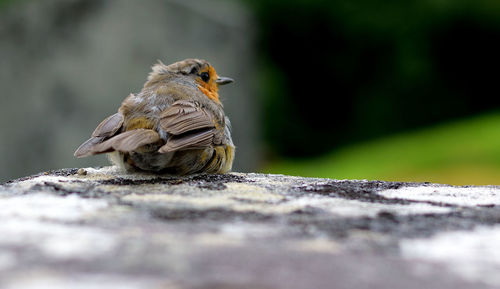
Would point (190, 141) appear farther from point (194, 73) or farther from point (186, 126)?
point (194, 73)

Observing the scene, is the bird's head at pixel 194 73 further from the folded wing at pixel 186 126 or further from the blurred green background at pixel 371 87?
the blurred green background at pixel 371 87

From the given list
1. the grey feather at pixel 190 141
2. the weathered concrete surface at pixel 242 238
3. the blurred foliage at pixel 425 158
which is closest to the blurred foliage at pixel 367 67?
the blurred foliage at pixel 425 158

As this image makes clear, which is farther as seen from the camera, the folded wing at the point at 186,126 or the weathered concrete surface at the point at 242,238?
the folded wing at the point at 186,126

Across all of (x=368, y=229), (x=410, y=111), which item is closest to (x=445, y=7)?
(x=410, y=111)

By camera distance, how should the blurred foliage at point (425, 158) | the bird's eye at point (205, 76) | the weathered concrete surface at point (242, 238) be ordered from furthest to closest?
the blurred foliage at point (425, 158)
the bird's eye at point (205, 76)
the weathered concrete surface at point (242, 238)

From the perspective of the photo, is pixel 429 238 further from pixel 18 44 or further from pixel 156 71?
pixel 18 44

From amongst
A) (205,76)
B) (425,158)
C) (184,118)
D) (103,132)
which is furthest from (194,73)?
(425,158)
